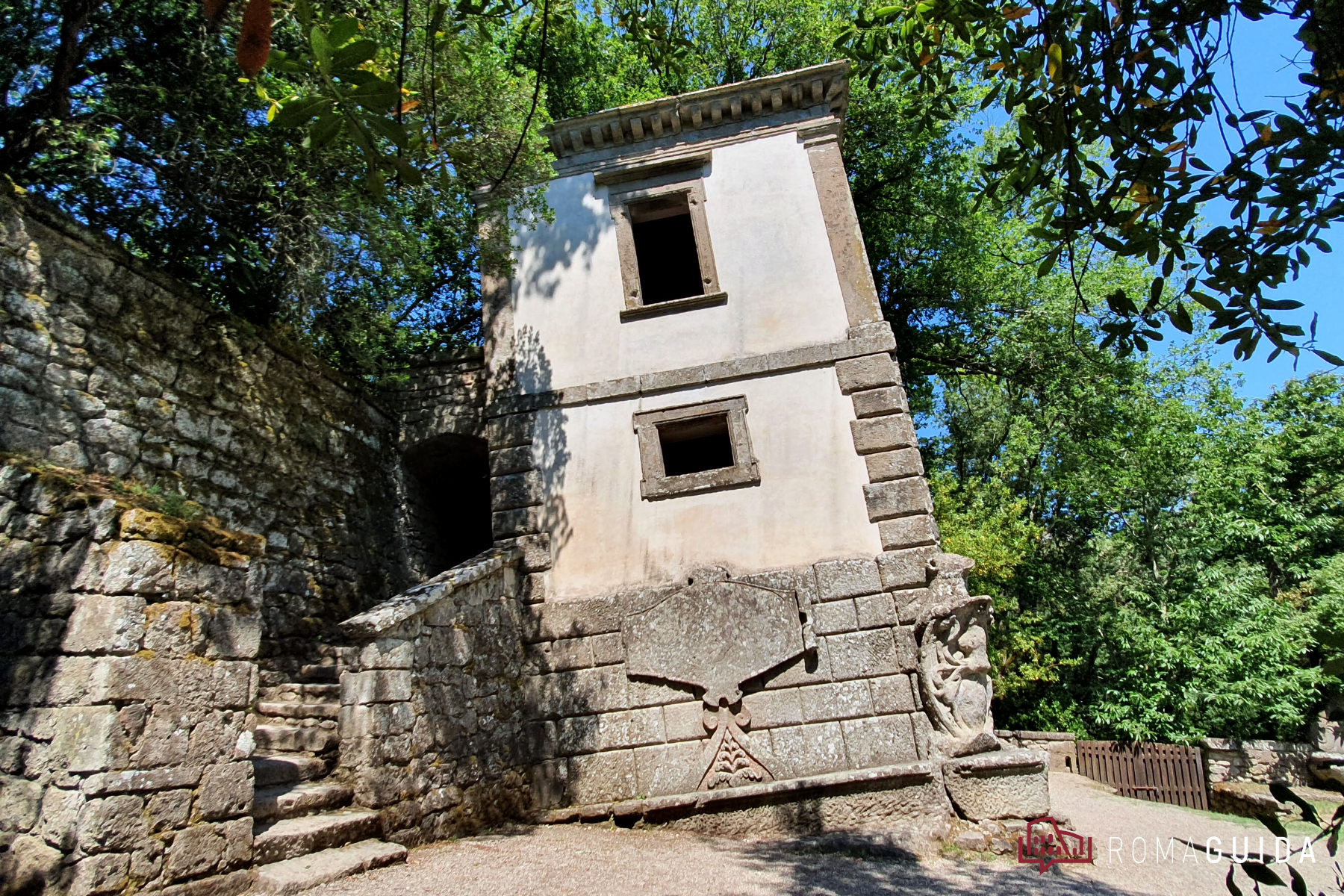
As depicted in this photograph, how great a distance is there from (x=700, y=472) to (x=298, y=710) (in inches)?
156

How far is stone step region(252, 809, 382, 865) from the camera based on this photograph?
428 cm

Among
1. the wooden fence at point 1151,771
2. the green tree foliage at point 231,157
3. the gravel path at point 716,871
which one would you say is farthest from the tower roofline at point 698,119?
the wooden fence at point 1151,771

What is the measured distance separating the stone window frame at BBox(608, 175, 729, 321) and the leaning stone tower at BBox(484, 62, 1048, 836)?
28mm

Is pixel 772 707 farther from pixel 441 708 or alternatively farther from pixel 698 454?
pixel 698 454

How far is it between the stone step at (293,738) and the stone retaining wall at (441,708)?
0.29m

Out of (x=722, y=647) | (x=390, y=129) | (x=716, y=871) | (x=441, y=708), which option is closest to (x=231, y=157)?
(x=441, y=708)

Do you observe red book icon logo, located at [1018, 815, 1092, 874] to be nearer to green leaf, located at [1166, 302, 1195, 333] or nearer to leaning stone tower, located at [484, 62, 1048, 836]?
leaning stone tower, located at [484, 62, 1048, 836]

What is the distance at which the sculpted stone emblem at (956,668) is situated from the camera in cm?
647

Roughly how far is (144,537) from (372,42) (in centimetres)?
312

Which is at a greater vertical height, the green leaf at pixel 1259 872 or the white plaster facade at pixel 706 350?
the white plaster facade at pixel 706 350

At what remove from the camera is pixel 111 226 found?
6.59 metres

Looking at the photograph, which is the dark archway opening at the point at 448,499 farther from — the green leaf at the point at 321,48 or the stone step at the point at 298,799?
the green leaf at the point at 321,48

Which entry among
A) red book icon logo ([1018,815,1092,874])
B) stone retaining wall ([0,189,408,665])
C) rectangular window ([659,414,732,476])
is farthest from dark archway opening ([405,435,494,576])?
red book icon logo ([1018,815,1092,874])

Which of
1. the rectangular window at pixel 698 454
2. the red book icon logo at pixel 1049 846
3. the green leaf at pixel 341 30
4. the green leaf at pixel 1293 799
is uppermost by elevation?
the rectangular window at pixel 698 454
